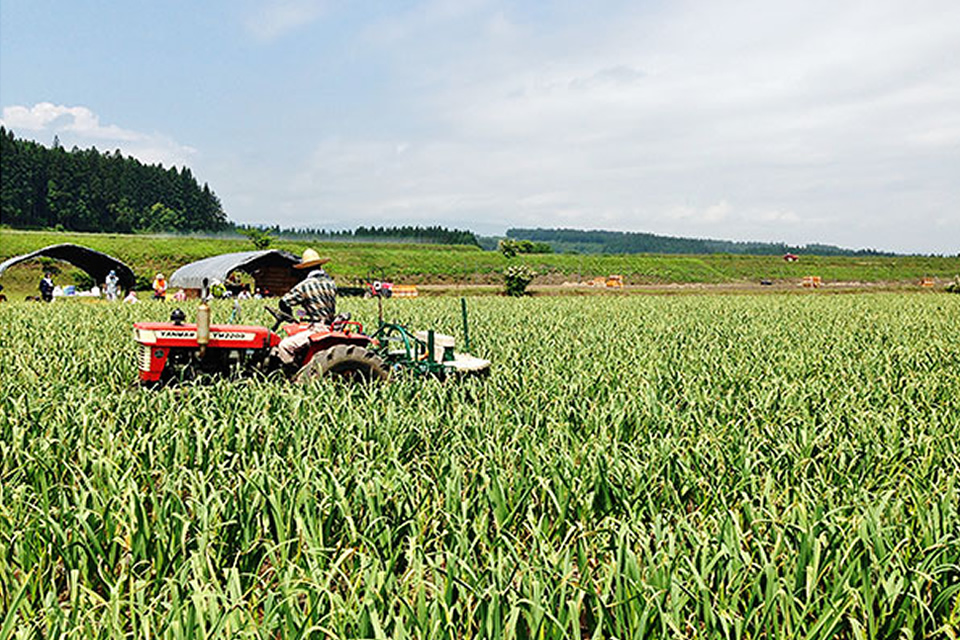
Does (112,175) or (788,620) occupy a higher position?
(112,175)

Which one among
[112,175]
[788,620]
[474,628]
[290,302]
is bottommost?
[474,628]

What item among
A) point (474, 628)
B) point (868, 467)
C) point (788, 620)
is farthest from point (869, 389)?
point (474, 628)

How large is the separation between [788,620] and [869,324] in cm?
1680

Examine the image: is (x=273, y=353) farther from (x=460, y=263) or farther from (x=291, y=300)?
(x=460, y=263)

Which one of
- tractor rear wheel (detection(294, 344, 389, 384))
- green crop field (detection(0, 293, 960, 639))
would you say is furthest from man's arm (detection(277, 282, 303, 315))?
green crop field (detection(0, 293, 960, 639))

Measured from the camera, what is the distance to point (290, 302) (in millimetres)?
7168

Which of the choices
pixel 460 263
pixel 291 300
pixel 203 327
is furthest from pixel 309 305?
pixel 460 263

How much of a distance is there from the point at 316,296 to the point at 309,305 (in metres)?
0.13

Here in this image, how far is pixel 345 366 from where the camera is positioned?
7.00 meters

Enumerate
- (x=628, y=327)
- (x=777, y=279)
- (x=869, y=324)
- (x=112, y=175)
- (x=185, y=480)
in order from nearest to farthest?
(x=185, y=480) < (x=628, y=327) < (x=869, y=324) < (x=777, y=279) < (x=112, y=175)

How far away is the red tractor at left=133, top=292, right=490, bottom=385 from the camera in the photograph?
6.59 metres

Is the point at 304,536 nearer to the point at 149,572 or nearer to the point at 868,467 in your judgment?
the point at 149,572

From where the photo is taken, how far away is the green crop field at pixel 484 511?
8.41ft

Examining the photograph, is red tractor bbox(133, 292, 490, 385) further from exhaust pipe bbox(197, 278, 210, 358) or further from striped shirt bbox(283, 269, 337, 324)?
striped shirt bbox(283, 269, 337, 324)
